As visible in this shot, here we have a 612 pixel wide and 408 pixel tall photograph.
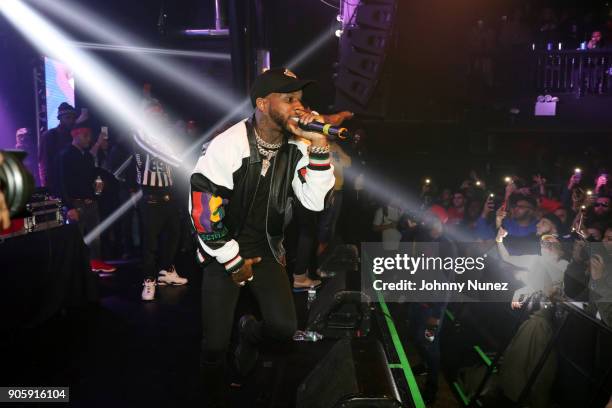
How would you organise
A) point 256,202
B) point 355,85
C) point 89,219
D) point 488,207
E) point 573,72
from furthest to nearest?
point 573,72, point 355,85, point 488,207, point 89,219, point 256,202

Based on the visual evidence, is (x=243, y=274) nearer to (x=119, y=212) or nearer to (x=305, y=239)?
(x=305, y=239)

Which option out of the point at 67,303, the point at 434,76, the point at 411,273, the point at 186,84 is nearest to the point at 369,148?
the point at 434,76

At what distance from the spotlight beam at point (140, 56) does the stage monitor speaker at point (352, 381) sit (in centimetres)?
578

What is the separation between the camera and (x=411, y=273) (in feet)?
19.0

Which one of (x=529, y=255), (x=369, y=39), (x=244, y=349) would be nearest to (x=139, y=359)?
(x=244, y=349)

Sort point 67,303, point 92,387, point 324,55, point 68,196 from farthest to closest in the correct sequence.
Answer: point 324,55
point 68,196
point 67,303
point 92,387

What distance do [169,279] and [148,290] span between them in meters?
0.55

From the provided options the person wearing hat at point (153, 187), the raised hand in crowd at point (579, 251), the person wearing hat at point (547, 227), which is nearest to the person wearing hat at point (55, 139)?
the person wearing hat at point (153, 187)

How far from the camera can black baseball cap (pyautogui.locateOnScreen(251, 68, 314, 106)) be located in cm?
263

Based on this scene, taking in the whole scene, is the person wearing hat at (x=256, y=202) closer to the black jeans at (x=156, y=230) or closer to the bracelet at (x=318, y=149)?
the bracelet at (x=318, y=149)

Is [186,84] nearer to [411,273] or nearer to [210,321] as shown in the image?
[411,273]

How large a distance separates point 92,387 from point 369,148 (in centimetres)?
839

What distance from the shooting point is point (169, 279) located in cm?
550

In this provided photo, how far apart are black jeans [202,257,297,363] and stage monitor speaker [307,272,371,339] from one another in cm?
95
